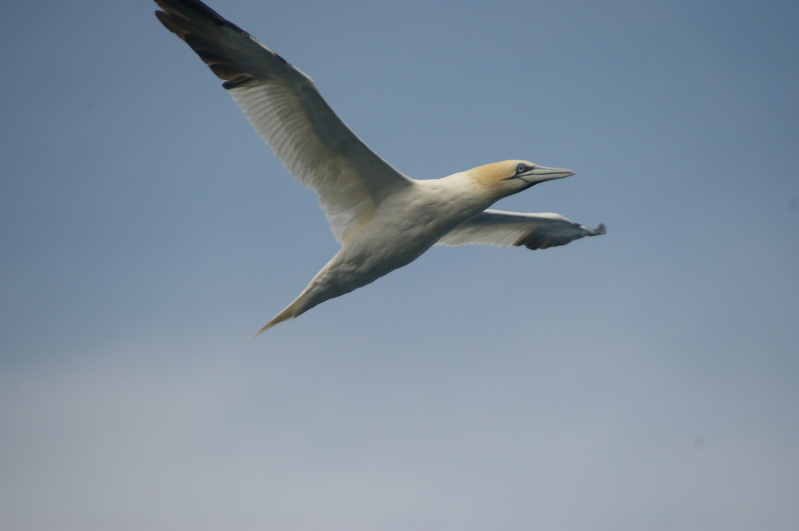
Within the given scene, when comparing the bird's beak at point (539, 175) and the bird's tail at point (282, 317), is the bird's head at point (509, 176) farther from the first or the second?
the bird's tail at point (282, 317)

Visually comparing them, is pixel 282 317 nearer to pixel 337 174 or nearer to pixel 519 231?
pixel 337 174

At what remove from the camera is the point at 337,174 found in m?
13.0

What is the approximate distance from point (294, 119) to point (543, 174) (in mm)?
3886

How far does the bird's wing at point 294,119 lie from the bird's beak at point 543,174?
2.01 meters

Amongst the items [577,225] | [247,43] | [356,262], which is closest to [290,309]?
[356,262]

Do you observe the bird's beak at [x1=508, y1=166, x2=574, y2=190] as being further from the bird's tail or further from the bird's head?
the bird's tail

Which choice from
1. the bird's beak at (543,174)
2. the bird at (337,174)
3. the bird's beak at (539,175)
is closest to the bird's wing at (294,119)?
the bird at (337,174)

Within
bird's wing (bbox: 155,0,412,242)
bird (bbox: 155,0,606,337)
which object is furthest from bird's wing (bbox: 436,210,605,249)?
bird's wing (bbox: 155,0,412,242)

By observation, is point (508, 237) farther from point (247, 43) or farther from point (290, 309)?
point (247, 43)

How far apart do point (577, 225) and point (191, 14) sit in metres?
8.19

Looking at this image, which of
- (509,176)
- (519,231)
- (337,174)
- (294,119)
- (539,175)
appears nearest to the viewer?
(294,119)

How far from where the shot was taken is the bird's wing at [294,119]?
11453 millimetres

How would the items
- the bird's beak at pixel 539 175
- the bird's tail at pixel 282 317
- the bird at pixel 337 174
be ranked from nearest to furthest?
the bird at pixel 337 174
the bird's tail at pixel 282 317
the bird's beak at pixel 539 175

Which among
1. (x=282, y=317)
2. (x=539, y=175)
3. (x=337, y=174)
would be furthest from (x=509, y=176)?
(x=282, y=317)
